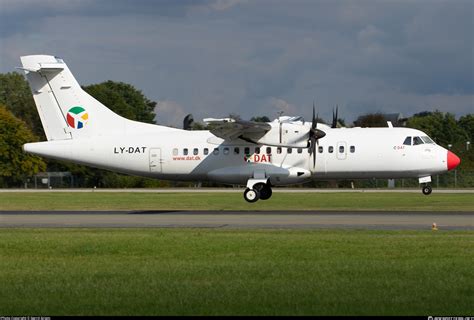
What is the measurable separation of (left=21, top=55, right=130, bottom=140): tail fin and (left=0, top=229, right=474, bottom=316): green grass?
53.5 feet

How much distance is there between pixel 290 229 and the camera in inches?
1001

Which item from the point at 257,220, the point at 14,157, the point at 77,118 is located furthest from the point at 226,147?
the point at 14,157

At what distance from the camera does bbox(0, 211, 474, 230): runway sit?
26.8 metres

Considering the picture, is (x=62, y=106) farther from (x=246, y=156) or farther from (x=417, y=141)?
(x=417, y=141)

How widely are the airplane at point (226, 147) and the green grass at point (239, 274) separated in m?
14.6

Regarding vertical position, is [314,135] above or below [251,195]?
above

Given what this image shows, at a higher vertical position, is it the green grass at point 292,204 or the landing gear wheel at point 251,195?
the landing gear wheel at point 251,195

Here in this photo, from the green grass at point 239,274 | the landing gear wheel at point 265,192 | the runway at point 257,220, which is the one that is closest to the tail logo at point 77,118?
the runway at point 257,220

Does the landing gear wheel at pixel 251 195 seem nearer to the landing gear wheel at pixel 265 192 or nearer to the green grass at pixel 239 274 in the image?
the landing gear wheel at pixel 265 192

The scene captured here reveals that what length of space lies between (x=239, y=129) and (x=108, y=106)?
67.8m

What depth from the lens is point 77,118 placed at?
39.3 meters

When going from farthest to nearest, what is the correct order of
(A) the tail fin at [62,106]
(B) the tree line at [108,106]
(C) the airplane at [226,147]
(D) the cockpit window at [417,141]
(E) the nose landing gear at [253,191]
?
(B) the tree line at [108,106], (A) the tail fin at [62,106], (E) the nose landing gear at [253,191], (D) the cockpit window at [417,141], (C) the airplane at [226,147]

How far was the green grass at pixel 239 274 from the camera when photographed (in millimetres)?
12406

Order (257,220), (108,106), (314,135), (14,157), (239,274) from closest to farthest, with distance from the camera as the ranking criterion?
(239,274) → (257,220) → (314,135) → (14,157) → (108,106)
